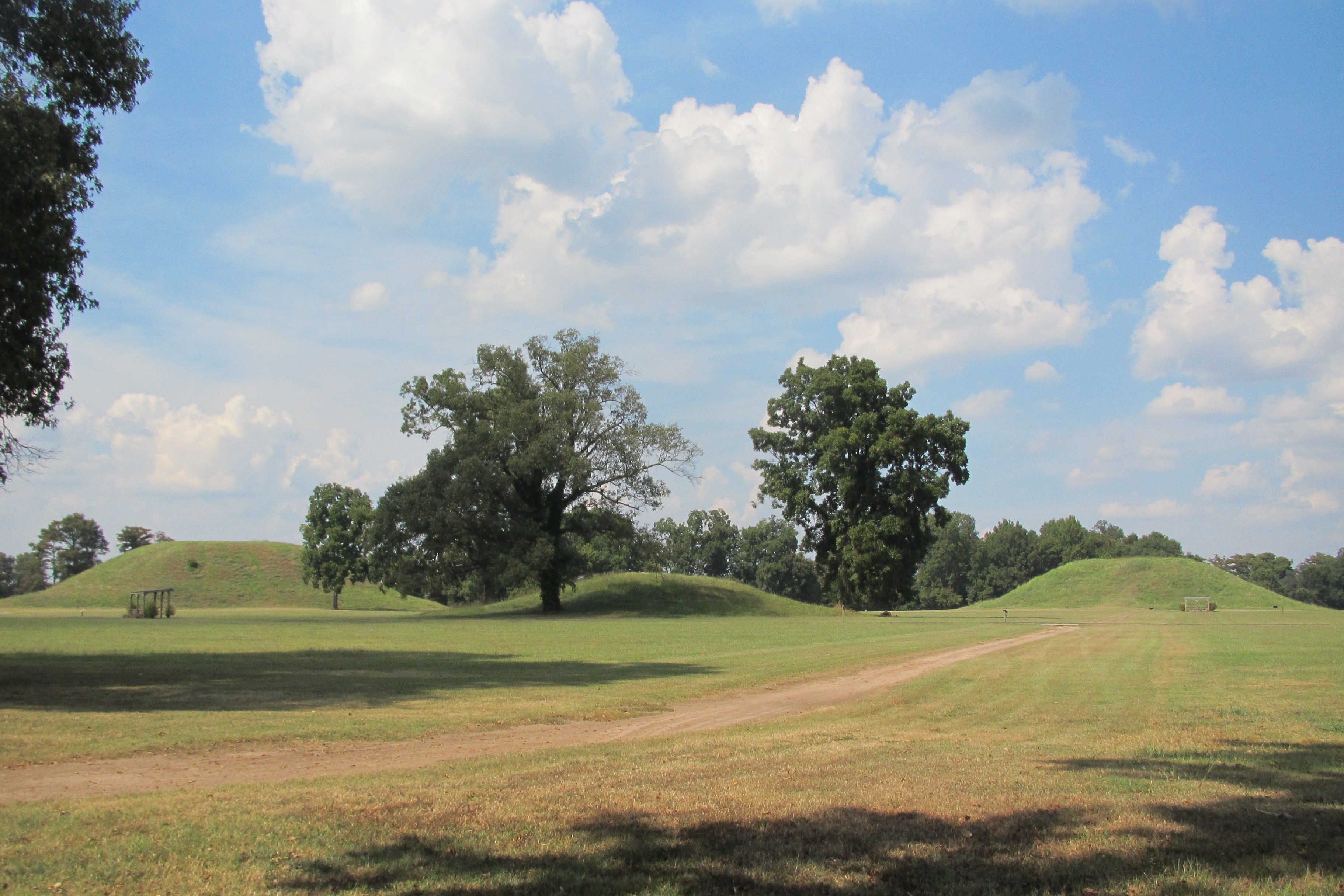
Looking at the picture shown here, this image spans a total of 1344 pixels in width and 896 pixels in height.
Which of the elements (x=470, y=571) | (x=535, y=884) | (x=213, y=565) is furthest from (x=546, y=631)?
(x=213, y=565)

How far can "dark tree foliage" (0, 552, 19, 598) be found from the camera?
5817 inches

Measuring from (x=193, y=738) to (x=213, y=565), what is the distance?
10133 centimetres

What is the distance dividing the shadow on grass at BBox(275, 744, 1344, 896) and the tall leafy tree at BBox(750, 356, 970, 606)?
57107mm

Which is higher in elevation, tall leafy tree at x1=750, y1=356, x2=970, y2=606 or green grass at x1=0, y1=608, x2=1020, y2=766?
tall leafy tree at x1=750, y1=356, x2=970, y2=606

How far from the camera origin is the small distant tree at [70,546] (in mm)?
133500

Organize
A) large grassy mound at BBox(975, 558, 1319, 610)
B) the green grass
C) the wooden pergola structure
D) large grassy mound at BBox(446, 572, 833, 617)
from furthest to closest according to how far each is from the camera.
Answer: large grassy mound at BBox(975, 558, 1319, 610) → large grassy mound at BBox(446, 572, 833, 617) → the wooden pergola structure → the green grass

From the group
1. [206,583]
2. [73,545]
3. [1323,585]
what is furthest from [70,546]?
[1323,585]

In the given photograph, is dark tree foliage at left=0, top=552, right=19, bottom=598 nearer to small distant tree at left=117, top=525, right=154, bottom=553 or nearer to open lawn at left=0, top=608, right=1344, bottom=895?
small distant tree at left=117, top=525, right=154, bottom=553

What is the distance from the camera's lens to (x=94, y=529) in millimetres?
137500

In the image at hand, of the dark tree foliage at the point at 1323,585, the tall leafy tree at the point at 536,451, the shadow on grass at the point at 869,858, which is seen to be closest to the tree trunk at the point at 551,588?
the tall leafy tree at the point at 536,451

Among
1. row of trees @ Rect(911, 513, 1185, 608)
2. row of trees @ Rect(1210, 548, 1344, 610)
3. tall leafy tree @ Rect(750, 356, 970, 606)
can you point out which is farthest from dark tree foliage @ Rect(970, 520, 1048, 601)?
tall leafy tree @ Rect(750, 356, 970, 606)

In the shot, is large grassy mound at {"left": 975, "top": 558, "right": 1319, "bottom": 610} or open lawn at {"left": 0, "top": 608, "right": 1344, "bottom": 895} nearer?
open lawn at {"left": 0, "top": 608, "right": 1344, "bottom": 895}

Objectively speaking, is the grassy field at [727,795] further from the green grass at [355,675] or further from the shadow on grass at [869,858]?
A: the green grass at [355,675]

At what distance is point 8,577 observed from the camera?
494 feet
